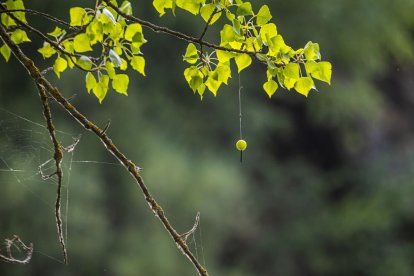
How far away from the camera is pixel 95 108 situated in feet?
13.0

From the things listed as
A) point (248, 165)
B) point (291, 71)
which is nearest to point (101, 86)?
point (291, 71)

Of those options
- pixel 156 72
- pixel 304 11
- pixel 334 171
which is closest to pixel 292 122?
pixel 334 171

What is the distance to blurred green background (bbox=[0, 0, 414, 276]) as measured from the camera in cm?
364

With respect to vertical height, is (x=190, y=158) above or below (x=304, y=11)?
below

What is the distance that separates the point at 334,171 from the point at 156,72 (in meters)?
1.71

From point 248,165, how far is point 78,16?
4065 millimetres

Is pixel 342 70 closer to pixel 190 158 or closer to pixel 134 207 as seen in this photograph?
pixel 190 158

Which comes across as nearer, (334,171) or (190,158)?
(190,158)

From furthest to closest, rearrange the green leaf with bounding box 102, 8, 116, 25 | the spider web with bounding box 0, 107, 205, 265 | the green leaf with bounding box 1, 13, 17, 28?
the spider web with bounding box 0, 107, 205, 265 → the green leaf with bounding box 1, 13, 17, 28 → the green leaf with bounding box 102, 8, 116, 25

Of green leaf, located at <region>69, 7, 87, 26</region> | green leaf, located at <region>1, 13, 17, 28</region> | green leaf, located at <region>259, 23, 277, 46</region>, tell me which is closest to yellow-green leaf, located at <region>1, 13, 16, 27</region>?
green leaf, located at <region>1, 13, 17, 28</region>

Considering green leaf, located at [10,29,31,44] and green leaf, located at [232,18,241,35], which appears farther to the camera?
green leaf, located at [10,29,31,44]

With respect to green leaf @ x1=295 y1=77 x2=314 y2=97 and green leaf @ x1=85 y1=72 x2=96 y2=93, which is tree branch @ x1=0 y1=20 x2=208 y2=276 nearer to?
green leaf @ x1=85 y1=72 x2=96 y2=93

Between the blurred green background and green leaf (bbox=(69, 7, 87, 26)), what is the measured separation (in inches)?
96.8

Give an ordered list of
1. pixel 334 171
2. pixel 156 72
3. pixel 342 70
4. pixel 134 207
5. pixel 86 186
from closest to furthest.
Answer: pixel 86 186, pixel 134 207, pixel 156 72, pixel 342 70, pixel 334 171
